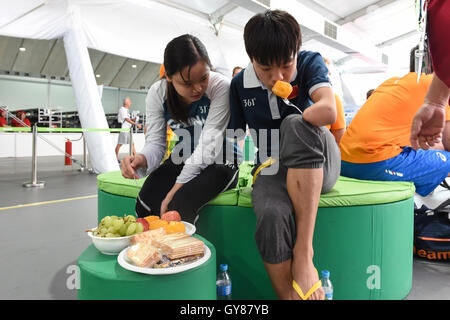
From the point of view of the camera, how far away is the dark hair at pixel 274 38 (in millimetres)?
1039

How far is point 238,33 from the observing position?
748 cm

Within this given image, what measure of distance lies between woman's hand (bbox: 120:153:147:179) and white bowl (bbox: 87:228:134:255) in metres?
0.49

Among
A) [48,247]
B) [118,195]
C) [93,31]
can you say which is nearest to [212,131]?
[118,195]

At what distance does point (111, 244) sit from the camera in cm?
93

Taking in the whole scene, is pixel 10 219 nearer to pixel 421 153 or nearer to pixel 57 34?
pixel 421 153

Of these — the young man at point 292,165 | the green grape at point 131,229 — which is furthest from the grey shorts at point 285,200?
the green grape at point 131,229

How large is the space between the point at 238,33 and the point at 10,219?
6461 millimetres

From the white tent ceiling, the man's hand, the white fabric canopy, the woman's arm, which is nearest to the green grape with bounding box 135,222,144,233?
the woman's arm

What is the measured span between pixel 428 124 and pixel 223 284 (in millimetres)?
874

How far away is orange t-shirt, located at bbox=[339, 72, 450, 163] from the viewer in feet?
5.48

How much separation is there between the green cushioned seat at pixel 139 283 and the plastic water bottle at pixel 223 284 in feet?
1.10

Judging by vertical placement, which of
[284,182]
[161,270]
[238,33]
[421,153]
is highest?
[238,33]

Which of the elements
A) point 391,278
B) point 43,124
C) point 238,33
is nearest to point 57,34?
point 238,33

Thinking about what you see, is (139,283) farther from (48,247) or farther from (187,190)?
(48,247)
